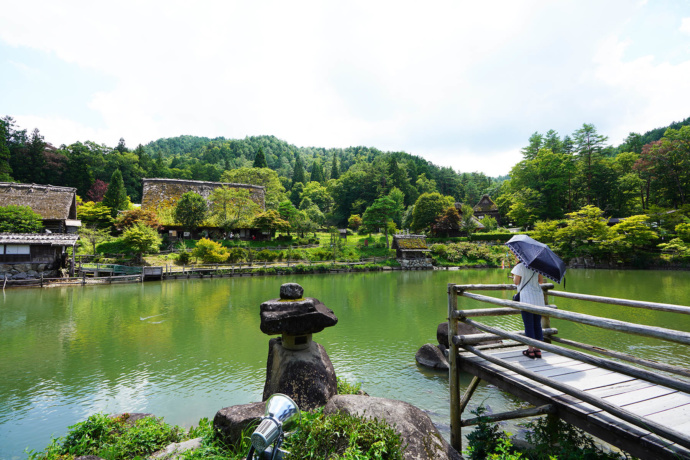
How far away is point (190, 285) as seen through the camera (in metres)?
21.0

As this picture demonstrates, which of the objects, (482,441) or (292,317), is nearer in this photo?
(482,441)

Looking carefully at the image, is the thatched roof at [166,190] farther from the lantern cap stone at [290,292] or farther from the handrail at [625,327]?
the handrail at [625,327]

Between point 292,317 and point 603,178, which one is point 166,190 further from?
point 603,178

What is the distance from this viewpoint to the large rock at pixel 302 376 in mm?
4676

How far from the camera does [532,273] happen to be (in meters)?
4.14

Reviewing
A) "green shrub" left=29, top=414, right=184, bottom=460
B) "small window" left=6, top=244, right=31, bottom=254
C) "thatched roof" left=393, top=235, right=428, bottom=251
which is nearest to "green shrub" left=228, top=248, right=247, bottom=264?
"small window" left=6, top=244, right=31, bottom=254

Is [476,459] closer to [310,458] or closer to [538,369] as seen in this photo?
[538,369]

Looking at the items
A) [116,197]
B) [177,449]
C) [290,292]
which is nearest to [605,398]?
[290,292]

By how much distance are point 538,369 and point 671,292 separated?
59.3 ft

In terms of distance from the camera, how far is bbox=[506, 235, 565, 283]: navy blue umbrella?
3988 mm

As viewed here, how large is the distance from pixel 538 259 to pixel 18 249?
27100mm

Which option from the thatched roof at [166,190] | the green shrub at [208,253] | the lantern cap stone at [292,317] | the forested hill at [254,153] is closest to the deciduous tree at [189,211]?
the thatched roof at [166,190]

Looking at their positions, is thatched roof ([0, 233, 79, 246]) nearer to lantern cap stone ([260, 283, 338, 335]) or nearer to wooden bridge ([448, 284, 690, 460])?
lantern cap stone ([260, 283, 338, 335])

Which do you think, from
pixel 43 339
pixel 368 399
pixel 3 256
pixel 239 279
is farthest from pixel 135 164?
pixel 368 399
